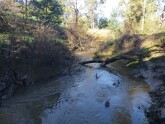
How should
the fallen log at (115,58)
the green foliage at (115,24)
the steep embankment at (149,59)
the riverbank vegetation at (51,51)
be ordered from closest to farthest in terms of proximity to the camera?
the steep embankment at (149,59), the riverbank vegetation at (51,51), the fallen log at (115,58), the green foliage at (115,24)

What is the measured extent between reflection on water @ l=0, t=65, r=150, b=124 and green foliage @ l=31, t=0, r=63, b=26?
29681mm

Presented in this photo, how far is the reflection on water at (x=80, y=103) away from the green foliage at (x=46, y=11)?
29681 mm

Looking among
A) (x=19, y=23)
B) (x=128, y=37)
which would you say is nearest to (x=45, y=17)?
(x=128, y=37)

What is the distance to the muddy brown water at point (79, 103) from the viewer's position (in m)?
12.1

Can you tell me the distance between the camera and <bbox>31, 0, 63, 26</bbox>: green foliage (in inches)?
1865

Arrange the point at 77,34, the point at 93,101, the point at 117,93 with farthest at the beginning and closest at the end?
the point at 77,34 < the point at 117,93 < the point at 93,101

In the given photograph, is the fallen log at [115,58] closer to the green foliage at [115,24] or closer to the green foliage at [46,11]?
the green foliage at [115,24]

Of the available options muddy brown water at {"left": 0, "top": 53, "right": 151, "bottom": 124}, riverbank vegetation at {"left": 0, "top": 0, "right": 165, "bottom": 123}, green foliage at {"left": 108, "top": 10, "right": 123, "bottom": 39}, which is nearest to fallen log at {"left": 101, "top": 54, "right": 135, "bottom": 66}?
riverbank vegetation at {"left": 0, "top": 0, "right": 165, "bottom": 123}

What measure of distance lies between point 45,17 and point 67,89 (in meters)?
32.5

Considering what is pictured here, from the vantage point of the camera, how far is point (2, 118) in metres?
11.9

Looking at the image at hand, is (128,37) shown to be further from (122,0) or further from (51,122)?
(51,122)

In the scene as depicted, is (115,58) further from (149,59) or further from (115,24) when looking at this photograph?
(115,24)

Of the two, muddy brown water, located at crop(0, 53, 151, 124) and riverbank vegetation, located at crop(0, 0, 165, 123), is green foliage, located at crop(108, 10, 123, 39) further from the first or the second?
muddy brown water, located at crop(0, 53, 151, 124)

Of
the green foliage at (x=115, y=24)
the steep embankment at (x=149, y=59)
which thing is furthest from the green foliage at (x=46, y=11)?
the steep embankment at (x=149, y=59)
